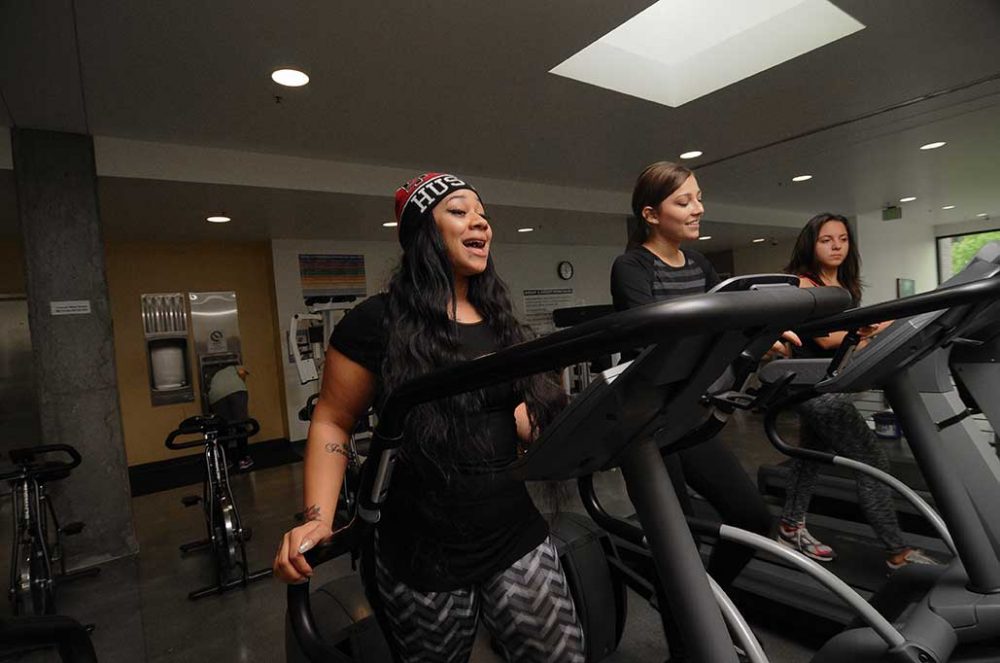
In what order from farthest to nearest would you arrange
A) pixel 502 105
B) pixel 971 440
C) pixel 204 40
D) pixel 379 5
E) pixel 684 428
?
pixel 502 105, pixel 204 40, pixel 379 5, pixel 971 440, pixel 684 428

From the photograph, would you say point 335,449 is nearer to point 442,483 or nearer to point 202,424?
point 442,483

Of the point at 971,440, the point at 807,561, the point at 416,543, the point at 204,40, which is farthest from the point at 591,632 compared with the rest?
the point at 204,40

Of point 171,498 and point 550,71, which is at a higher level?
point 550,71

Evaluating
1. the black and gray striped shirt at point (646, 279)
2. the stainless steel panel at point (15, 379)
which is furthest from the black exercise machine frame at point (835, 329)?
the stainless steel panel at point (15, 379)

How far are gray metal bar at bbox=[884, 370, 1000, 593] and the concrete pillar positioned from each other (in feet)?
13.6

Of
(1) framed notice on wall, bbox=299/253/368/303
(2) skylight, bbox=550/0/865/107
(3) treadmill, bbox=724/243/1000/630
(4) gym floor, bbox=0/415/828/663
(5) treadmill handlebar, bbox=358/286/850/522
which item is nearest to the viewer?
(5) treadmill handlebar, bbox=358/286/850/522

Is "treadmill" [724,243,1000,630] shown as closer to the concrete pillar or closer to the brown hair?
the brown hair

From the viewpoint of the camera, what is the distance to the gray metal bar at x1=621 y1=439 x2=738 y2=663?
62 centimetres

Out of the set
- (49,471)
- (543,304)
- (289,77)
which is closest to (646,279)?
(289,77)

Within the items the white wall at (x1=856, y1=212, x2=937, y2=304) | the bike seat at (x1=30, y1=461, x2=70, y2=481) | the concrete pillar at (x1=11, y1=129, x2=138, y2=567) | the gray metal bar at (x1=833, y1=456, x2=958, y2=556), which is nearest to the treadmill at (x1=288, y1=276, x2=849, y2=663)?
the gray metal bar at (x1=833, y1=456, x2=958, y2=556)

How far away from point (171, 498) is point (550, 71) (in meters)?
4.94

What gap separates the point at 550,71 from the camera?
121 inches

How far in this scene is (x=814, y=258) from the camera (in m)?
2.47

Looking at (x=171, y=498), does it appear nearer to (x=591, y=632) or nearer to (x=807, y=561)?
(x=591, y=632)
